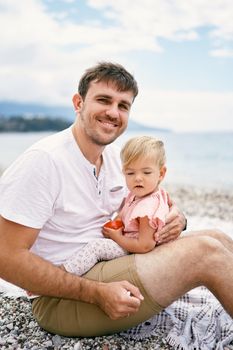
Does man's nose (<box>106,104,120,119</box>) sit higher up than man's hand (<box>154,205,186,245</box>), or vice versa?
man's nose (<box>106,104,120,119</box>)

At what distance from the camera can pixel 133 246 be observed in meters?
3.24

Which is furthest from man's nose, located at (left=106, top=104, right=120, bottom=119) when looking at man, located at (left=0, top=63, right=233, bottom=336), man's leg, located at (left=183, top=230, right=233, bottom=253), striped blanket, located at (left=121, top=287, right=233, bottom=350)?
striped blanket, located at (left=121, top=287, right=233, bottom=350)

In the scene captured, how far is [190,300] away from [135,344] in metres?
0.86

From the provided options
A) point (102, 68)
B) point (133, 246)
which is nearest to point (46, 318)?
point (133, 246)

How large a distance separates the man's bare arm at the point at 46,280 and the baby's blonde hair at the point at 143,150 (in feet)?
2.60

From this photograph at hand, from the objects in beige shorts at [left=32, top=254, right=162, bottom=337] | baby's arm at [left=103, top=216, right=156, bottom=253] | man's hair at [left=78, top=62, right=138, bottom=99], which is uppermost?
man's hair at [left=78, top=62, right=138, bottom=99]

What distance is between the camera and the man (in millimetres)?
3004

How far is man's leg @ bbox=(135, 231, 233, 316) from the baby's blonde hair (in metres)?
0.59

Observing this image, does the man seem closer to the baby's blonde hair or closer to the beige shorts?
the beige shorts

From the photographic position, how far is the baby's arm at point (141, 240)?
3.21 meters

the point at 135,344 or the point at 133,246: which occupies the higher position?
the point at 133,246

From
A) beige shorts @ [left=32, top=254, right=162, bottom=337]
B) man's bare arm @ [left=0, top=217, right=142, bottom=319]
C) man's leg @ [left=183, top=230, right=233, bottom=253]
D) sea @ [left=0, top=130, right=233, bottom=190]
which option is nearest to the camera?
man's bare arm @ [left=0, top=217, right=142, bottom=319]

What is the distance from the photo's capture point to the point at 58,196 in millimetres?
3162

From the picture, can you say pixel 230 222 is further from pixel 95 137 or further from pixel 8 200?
pixel 8 200
